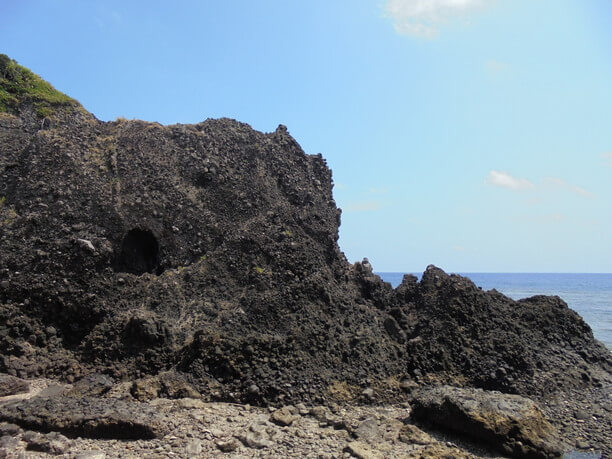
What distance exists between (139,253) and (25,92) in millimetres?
13760

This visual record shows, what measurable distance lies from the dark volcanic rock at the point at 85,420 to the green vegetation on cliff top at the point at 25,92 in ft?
62.9

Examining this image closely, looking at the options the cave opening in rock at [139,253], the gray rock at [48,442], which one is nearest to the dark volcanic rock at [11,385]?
the gray rock at [48,442]

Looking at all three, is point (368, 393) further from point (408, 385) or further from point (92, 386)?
point (92, 386)

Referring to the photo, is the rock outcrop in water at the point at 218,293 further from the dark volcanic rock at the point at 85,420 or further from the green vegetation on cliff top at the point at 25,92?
the dark volcanic rock at the point at 85,420

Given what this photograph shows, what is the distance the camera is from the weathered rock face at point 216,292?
53.1 ft

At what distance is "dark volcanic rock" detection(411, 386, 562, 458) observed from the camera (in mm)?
12609

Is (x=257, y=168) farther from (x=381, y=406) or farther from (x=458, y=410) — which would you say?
(x=458, y=410)

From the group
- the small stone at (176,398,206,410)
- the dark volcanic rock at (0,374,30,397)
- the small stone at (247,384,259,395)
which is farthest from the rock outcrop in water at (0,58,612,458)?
the dark volcanic rock at (0,374,30,397)

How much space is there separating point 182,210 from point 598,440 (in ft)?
59.5

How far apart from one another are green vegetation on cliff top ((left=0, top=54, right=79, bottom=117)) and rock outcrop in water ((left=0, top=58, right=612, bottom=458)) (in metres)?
1.00

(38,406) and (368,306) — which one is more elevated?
(368,306)

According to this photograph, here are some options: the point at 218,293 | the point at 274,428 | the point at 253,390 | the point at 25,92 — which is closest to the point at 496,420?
the point at 274,428

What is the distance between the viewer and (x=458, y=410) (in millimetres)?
13352

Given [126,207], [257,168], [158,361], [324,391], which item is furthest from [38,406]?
[257,168]
